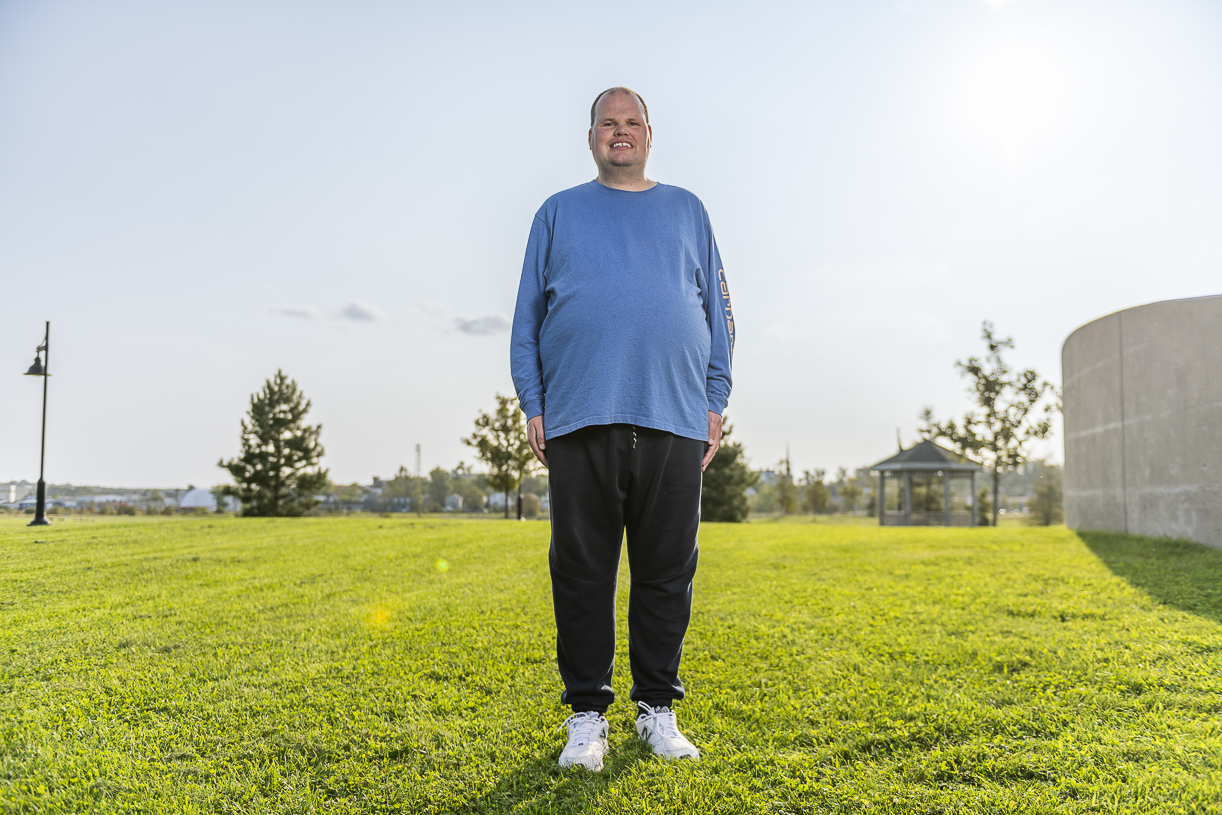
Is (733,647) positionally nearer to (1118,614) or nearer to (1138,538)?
(1118,614)

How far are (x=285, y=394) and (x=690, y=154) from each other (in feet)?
105

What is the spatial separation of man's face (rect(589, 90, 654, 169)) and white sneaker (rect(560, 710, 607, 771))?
1836mm

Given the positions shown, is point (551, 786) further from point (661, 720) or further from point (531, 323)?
point (531, 323)

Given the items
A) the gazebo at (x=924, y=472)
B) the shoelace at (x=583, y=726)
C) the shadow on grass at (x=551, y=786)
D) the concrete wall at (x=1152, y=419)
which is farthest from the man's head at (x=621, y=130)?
the gazebo at (x=924, y=472)

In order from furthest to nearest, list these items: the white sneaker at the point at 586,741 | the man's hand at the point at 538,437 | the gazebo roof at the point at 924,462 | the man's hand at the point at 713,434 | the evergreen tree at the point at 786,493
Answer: the evergreen tree at the point at 786,493 → the gazebo roof at the point at 924,462 → the man's hand at the point at 713,434 → the man's hand at the point at 538,437 → the white sneaker at the point at 586,741

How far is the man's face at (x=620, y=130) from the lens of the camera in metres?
2.30

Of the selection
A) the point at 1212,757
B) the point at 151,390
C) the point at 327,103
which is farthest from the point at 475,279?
the point at 1212,757

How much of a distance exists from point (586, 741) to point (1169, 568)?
225 inches

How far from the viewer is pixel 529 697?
2463 mm

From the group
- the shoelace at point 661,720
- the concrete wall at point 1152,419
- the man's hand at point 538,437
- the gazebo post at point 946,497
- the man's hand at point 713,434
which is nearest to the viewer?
the shoelace at point 661,720

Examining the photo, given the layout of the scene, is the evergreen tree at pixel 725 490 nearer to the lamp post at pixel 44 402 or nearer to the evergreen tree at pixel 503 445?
the evergreen tree at pixel 503 445

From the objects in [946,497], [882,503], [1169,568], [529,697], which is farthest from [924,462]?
[529,697]

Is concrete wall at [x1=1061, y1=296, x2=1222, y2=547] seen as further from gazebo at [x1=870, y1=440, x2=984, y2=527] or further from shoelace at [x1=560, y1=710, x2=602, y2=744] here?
gazebo at [x1=870, y1=440, x2=984, y2=527]

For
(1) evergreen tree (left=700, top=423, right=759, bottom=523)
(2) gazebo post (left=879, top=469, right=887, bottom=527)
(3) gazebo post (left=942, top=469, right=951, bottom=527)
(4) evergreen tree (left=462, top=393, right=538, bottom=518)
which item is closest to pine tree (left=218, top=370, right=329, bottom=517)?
(4) evergreen tree (left=462, top=393, right=538, bottom=518)
